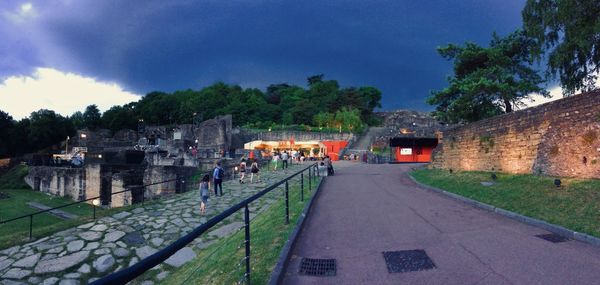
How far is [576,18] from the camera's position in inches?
444

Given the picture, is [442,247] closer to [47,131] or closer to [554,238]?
[554,238]

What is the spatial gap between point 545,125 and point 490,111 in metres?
7.58

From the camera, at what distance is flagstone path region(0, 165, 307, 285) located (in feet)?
22.5

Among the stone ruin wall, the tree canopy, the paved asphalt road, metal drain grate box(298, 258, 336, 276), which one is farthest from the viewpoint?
the tree canopy

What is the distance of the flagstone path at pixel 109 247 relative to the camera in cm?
686

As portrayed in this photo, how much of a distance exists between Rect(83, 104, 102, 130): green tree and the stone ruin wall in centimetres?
9023

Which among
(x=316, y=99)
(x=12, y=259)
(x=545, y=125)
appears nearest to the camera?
(x=12, y=259)

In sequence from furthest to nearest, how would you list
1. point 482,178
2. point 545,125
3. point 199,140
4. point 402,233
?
point 199,140
point 482,178
point 545,125
point 402,233

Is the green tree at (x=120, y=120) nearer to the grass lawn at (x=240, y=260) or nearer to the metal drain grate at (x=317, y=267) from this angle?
the grass lawn at (x=240, y=260)

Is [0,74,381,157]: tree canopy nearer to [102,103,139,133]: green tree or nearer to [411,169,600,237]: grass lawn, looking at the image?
[102,103,139,133]: green tree

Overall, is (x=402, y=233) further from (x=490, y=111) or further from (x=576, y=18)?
(x=490, y=111)

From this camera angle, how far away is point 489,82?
1686 cm

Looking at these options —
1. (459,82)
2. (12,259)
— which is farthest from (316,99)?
(12,259)

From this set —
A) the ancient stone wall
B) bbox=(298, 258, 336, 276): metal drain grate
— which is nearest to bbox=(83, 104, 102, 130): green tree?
the ancient stone wall
